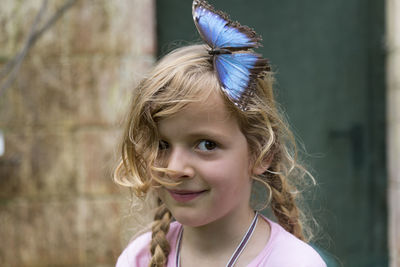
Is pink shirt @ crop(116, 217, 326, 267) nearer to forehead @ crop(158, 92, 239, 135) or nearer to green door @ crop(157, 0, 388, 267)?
forehead @ crop(158, 92, 239, 135)

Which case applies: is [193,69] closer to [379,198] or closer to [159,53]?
[159,53]

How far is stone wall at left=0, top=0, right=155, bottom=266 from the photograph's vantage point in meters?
2.87

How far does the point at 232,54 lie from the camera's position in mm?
1268

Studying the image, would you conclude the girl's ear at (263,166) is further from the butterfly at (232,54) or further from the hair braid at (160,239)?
the hair braid at (160,239)

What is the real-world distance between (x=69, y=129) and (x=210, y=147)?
1.83m

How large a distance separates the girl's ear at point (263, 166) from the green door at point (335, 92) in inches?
69.7

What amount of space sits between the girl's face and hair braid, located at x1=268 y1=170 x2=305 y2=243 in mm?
295

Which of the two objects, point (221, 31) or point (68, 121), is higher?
point (221, 31)

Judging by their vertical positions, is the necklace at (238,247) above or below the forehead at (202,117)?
below

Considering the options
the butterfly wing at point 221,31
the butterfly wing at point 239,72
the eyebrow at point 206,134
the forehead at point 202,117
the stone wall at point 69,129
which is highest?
the butterfly wing at point 221,31

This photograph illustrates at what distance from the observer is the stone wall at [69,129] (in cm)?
287

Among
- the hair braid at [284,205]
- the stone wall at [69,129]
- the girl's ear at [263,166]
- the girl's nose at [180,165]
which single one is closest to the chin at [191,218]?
the girl's nose at [180,165]

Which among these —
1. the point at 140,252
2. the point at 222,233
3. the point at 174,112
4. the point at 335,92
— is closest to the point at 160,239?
the point at 140,252

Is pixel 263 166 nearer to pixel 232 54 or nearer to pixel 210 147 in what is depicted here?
pixel 210 147
